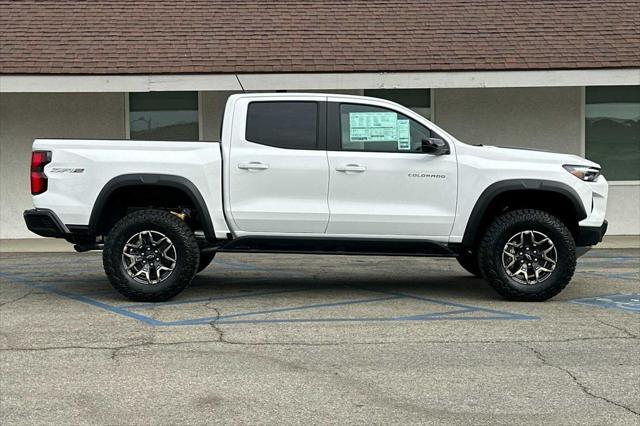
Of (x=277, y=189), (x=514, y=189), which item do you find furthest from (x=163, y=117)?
(x=514, y=189)

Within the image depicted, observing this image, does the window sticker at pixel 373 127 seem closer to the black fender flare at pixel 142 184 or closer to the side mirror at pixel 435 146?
the side mirror at pixel 435 146

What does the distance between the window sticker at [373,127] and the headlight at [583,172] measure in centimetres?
178

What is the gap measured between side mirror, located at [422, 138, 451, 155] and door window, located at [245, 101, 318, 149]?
1.11 m

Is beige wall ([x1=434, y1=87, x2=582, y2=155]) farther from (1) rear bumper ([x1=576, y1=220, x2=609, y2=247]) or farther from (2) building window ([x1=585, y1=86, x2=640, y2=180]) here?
(1) rear bumper ([x1=576, y1=220, x2=609, y2=247])

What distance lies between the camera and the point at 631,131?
16.2 meters

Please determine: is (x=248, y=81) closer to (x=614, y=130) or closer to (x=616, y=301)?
(x=614, y=130)

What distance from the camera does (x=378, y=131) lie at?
9.15 m

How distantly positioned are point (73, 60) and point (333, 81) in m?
4.33

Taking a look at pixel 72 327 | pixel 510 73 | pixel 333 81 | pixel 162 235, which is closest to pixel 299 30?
pixel 333 81

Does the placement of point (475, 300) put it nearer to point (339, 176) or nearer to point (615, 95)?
point (339, 176)

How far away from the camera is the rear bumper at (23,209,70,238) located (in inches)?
352

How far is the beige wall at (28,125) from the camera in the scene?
634 inches

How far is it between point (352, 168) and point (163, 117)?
807 cm

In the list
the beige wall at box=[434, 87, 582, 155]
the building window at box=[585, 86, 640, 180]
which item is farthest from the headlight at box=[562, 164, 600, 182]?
the building window at box=[585, 86, 640, 180]
